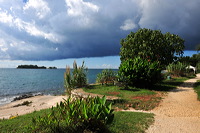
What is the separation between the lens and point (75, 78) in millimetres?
12492

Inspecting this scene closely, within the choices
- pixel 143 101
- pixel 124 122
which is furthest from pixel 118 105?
pixel 124 122

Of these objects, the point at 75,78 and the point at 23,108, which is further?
the point at 23,108

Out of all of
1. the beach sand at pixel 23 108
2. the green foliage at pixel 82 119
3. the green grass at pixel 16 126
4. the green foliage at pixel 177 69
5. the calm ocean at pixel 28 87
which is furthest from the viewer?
the calm ocean at pixel 28 87

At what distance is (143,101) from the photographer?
9141mm

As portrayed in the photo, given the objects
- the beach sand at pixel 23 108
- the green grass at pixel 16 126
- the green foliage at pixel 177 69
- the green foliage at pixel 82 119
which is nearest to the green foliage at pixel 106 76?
the beach sand at pixel 23 108

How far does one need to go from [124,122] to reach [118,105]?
2988mm

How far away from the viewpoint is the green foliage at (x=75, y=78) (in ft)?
39.4

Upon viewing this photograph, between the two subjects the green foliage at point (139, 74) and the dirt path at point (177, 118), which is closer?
the dirt path at point (177, 118)

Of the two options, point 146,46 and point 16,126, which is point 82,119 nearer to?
point 16,126

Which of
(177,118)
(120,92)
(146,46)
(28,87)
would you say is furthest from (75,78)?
(28,87)

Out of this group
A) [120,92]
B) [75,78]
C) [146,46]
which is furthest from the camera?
[146,46]

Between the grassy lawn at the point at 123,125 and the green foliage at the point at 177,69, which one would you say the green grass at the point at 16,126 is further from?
the green foliage at the point at 177,69

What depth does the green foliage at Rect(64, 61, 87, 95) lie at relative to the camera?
12.0 metres

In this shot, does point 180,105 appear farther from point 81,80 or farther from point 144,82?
point 81,80
